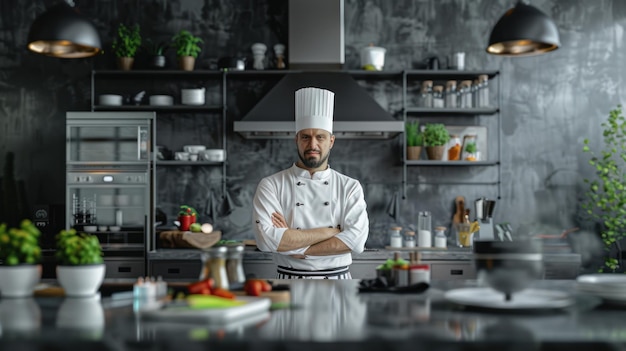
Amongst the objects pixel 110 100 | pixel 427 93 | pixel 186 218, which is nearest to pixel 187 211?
pixel 186 218

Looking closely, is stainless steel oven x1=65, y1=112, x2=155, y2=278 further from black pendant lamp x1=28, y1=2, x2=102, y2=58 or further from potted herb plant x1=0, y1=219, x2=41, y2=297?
potted herb plant x1=0, y1=219, x2=41, y2=297

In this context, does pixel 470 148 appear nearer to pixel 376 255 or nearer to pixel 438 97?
pixel 438 97

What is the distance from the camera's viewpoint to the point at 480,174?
239 inches

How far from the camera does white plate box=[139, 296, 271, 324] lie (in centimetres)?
172

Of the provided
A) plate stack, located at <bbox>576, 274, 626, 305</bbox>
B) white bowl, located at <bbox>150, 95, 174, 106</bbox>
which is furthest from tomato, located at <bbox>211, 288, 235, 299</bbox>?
white bowl, located at <bbox>150, 95, 174, 106</bbox>

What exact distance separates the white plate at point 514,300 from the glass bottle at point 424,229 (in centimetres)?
352

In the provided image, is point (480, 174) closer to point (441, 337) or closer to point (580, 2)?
point (580, 2)

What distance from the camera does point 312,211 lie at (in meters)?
3.84

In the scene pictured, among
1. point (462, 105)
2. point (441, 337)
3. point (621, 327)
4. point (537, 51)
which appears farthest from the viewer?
point (462, 105)

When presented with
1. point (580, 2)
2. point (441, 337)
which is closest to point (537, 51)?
point (441, 337)

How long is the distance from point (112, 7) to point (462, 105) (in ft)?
11.0

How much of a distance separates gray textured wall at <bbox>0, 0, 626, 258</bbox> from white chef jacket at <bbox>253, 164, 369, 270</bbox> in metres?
2.16

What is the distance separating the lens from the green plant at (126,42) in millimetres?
5875

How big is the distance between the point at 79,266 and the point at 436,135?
4.11 m
